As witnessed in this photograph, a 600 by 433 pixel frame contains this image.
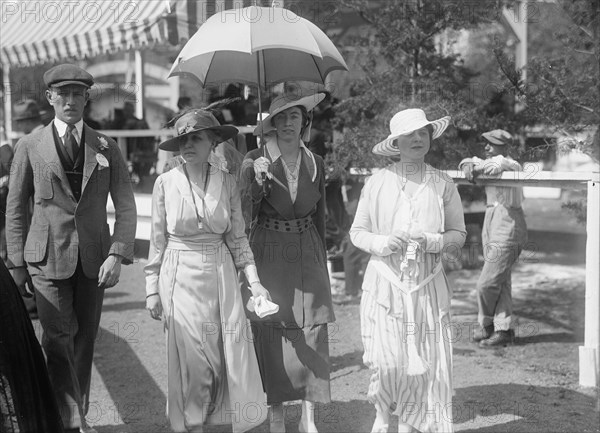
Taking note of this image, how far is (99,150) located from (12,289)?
88.2 inches

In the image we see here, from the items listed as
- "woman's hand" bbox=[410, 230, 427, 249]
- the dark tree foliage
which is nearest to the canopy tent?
the dark tree foliage

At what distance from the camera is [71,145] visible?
4832 mm

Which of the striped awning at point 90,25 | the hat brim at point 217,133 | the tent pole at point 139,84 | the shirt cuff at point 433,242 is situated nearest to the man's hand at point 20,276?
the hat brim at point 217,133

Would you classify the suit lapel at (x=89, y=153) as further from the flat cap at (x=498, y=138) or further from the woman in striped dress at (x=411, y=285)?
the flat cap at (x=498, y=138)

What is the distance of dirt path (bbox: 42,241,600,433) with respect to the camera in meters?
5.27

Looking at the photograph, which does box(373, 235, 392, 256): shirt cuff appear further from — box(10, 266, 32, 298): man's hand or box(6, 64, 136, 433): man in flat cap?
box(10, 266, 32, 298): man's hand

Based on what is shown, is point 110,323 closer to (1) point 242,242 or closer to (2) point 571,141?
(1) point 242,242

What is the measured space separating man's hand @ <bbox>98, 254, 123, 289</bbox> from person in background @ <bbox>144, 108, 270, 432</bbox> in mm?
309

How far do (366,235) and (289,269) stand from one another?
0.60m

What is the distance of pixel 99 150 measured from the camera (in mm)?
4926

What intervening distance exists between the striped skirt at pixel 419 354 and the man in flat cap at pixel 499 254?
2665mm

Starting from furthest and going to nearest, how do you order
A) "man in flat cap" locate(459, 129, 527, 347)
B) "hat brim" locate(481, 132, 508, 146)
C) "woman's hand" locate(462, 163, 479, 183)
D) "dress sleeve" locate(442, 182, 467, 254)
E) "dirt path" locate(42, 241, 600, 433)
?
1. "man in flat cap" locate(459, 129, 527, 347)
2. "hat brim" locate(481, 132, 508, 146)
3. "woman's hand" locate(462, 163, 479, 183)
4. "dirt path" locate(42, 241, 600, 433)
5. "dress sleeve" locate(442, 182, 467, 254)

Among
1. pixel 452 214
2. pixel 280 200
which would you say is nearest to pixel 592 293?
pixel 452 214

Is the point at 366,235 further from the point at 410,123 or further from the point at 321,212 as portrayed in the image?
the point at 410,123
